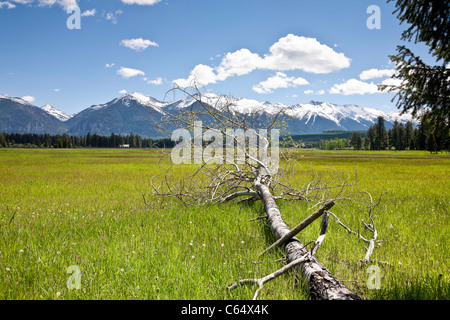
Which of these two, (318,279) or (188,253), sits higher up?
(318,279)

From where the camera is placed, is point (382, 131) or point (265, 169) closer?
point (265, 169)

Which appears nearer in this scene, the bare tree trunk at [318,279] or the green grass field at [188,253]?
the bare tree trunk at [318,279]

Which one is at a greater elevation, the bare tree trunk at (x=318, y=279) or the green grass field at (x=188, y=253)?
the bare tree trunk at (x=318, y=279)

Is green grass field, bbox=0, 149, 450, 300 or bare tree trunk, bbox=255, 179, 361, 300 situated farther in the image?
green grass field, bbox=0, 149, 450, 300

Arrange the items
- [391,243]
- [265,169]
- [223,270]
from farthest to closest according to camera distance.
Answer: [265,169]
[391,243]
[223,270]

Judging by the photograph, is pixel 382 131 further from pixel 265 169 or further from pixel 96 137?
pixel 96 137

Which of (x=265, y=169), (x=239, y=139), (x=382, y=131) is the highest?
(x=382, y=131)

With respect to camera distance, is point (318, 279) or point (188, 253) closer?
point (318, 279)

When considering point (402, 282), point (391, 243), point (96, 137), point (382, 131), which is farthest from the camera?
point (96, 137)

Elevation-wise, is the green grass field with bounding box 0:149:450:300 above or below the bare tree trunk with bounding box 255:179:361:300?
below

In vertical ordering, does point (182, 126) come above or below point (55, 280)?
above

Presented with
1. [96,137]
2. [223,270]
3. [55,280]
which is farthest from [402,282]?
[96,137]
